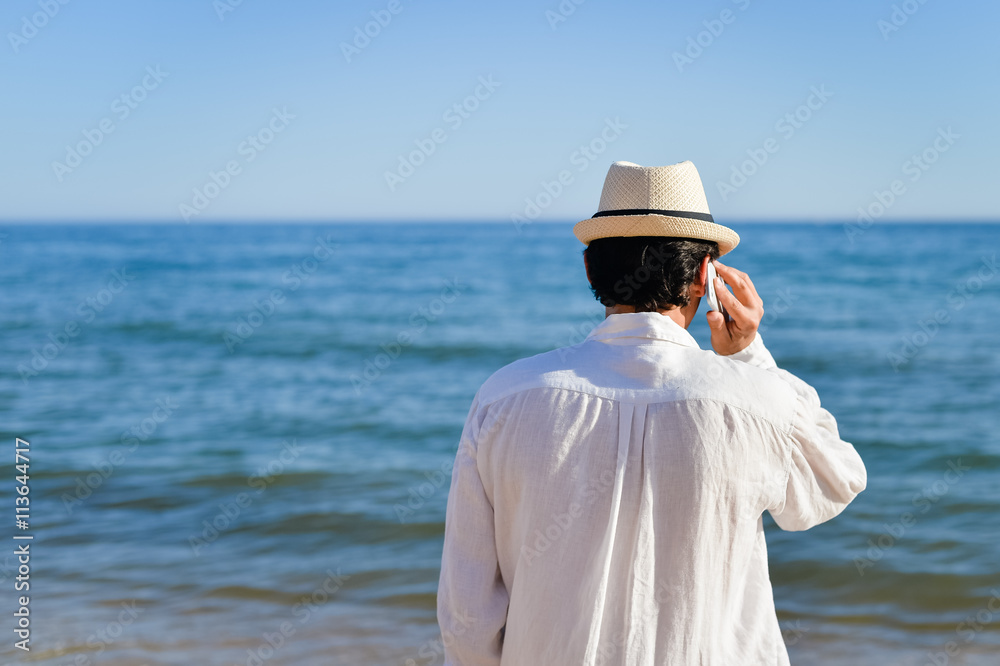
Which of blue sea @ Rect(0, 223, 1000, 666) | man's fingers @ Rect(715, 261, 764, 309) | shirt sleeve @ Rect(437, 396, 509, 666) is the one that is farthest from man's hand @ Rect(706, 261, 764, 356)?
blue sea @ Rect(0, 223, 1000, 666)

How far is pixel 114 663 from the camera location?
3.77 meters

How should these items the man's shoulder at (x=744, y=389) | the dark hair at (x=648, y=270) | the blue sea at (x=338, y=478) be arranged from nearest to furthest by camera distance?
the man's shoulder at (x=744, y=389), the dark hair at (x=648, y=270), the blue sea at (x=338, y=478)

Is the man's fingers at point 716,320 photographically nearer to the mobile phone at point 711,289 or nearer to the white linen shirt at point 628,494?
the mobile phone at point 711,289

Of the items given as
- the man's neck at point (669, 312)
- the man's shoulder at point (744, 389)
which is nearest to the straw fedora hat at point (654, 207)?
the man's neck at point (669, 312)

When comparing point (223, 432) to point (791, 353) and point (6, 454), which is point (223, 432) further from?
point (791, 353)

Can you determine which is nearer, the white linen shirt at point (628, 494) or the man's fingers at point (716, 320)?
the white linen shirt at point (628, 494)

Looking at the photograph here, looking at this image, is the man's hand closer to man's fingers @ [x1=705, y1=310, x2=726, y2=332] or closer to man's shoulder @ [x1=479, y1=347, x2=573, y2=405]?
man's fingers @ [x1=705, y1=310, x2=726, y2=332]

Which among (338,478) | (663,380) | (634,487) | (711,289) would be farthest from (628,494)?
(338,478)

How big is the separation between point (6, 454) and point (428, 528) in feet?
14.2

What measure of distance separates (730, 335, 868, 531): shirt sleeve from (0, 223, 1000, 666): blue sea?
9.17 ft

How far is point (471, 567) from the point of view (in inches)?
60.4

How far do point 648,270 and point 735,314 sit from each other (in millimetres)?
228

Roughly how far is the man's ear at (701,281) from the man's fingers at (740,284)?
0.11ft

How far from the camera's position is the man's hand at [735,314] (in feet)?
5.30
